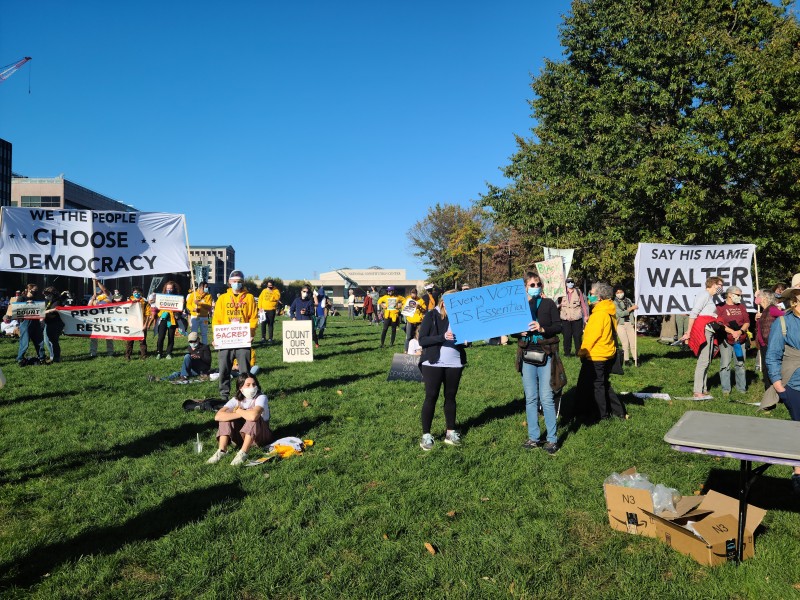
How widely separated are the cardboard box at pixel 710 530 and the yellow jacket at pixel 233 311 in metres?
6.94

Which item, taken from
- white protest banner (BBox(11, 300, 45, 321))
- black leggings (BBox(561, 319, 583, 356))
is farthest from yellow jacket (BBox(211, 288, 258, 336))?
black leggings (BBox(561, 319, 583, 356))

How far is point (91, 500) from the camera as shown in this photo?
554 centimetres

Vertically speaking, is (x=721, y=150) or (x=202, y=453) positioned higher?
(x=721, y=150)

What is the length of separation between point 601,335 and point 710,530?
4026 mm

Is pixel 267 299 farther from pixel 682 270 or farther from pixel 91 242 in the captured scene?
pixel 682 270

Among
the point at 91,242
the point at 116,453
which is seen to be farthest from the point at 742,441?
the point at 91,242

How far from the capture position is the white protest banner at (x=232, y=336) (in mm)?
9484

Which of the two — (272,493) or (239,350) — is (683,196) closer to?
(239,350)

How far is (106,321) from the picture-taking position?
42.8 feet

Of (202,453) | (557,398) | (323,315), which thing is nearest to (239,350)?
(202,453)

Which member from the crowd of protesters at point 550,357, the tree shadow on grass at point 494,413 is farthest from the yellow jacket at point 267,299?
the tree shadow on grass at point 494,413

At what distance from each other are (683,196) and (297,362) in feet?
44.9

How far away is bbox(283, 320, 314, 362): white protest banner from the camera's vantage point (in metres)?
14.9

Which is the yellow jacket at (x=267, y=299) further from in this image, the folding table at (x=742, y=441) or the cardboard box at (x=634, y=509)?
the folding table at (x=742, y=441)
